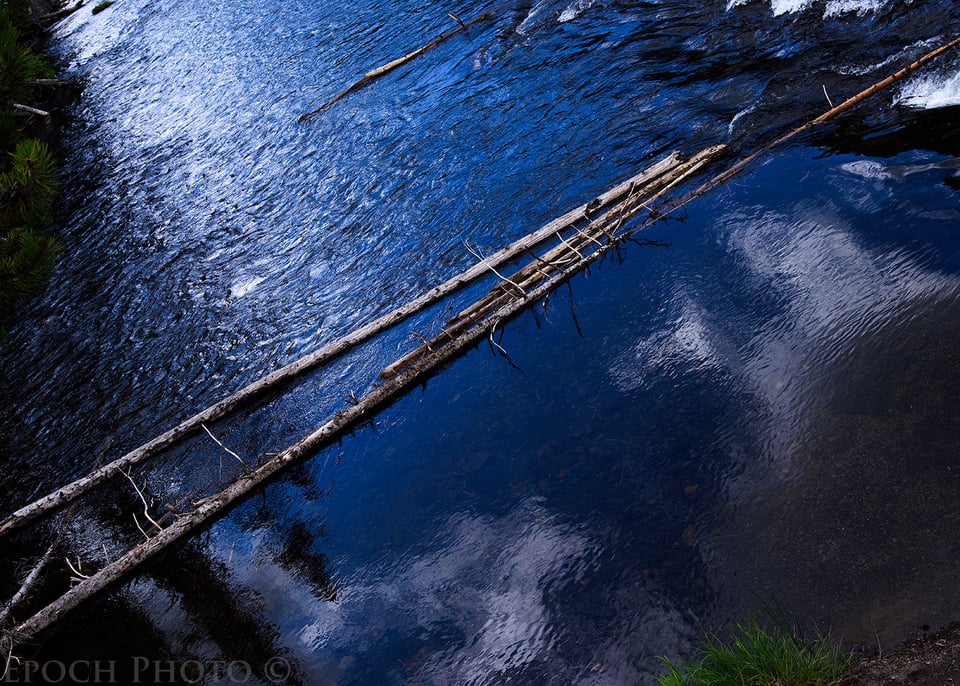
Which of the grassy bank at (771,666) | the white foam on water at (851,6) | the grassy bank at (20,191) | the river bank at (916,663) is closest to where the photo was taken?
the river bank at (916,663)

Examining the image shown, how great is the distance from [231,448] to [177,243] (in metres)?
8.73

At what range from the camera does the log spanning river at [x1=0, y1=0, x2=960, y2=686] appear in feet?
24.3

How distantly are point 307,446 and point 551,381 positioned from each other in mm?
3664

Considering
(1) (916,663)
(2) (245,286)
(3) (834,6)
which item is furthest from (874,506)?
(2) (245,286)

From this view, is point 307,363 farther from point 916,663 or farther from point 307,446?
point 916,663

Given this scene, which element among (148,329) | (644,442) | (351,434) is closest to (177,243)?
(148,329)

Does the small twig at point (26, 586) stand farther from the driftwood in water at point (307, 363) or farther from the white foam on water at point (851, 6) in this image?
the white foam on water at point (851, 6)

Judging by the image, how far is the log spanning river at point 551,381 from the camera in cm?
742

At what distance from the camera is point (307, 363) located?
1177 centimetres

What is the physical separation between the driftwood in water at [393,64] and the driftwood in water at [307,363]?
35.9ft

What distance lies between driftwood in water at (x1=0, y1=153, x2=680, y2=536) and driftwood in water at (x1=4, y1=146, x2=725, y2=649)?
47 cm

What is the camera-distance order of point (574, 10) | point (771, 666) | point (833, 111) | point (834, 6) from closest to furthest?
point (771, 666)
point (833, 111)
point (834, 6)
point (574, 10)

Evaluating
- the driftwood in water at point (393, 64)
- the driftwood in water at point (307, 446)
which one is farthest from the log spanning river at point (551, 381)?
the driftwood in water at point (393, 64)

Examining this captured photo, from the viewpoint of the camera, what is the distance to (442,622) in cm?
820
